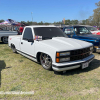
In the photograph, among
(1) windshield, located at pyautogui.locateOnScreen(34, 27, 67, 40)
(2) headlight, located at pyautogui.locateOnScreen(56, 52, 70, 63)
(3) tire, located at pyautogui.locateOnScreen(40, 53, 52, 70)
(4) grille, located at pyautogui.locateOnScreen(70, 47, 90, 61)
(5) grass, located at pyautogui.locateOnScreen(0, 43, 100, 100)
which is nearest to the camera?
(5) grass, located at pyautogui.locateOnScreen(0, 43, 100, 100)

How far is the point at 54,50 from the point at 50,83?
977 mm

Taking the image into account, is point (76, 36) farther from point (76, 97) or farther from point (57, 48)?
point (76, 97)

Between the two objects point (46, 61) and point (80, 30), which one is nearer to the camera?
point (46, 61)

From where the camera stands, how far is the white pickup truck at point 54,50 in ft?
11.3

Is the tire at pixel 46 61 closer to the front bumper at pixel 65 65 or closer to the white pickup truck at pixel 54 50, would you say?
the white pickup truck at pixel 54 50

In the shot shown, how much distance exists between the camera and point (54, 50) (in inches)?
135

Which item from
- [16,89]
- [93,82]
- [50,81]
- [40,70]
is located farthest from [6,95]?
[93,82]

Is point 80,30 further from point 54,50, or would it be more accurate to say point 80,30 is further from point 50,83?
point 50,83

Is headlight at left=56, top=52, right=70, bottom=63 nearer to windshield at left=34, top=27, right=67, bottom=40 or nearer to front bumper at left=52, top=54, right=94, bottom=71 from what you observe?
front bumper at left=52, top=54, right=94, bottom=71

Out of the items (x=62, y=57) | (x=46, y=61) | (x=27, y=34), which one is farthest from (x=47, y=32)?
(x=62, y=57)

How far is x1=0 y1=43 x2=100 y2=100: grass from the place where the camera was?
2.66 m

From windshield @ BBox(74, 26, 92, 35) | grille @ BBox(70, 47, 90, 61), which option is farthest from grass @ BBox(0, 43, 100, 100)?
windshield @ BBox(74, 26, 92, 35)

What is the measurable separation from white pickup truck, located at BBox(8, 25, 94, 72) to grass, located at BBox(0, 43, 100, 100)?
1.05 feet

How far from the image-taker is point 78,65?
362 cm
